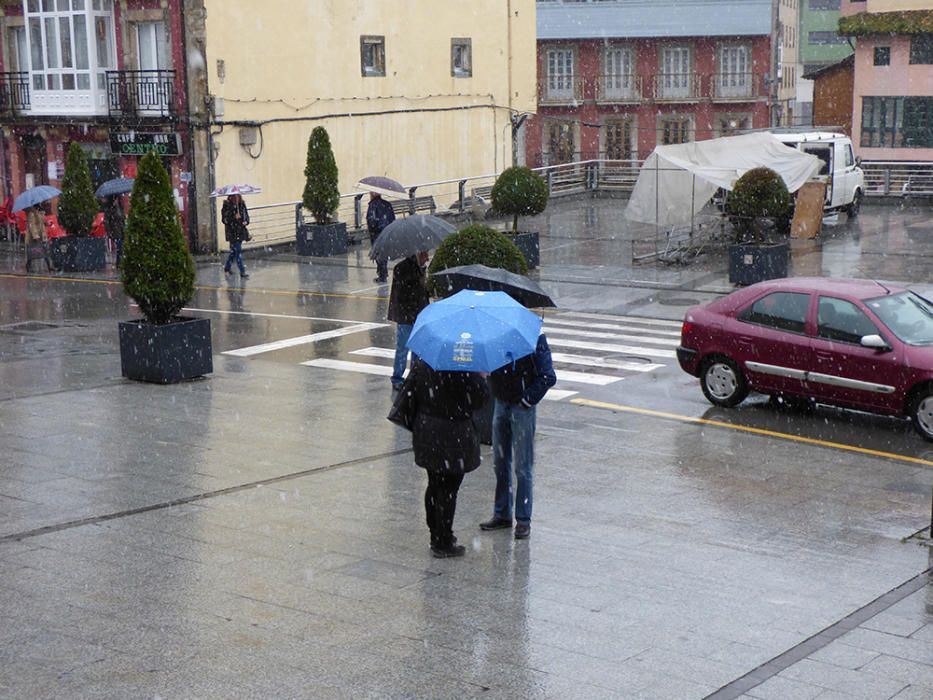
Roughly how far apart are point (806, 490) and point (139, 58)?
24.3 meters

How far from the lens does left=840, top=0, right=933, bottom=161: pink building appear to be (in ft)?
156

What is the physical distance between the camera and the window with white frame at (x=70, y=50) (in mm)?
31844

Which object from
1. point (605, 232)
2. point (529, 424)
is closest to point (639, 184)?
point (605, 232)

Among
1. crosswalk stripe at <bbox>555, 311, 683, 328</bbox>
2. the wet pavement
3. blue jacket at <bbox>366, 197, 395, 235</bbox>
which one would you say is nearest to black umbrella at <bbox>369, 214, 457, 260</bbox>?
the wet pavement

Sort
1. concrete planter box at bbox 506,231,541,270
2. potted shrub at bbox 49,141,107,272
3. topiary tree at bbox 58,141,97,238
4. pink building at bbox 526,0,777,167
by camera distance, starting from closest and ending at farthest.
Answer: concrete planter box at bbox 506,231,541,270 < topiary tree at bbox 58,141,97,238 < potted shrub at bbox 49,141,107,272 < pink building at bbox 526,0,777,167

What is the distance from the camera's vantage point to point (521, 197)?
26094 mm

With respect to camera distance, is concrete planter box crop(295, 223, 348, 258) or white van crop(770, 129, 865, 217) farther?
white van crop(770, 129, 865, 217)

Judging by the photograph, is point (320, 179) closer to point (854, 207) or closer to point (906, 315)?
point (854, 207)

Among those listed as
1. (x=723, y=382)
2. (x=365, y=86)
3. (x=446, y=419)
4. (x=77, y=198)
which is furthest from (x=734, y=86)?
(x=446, y=419)

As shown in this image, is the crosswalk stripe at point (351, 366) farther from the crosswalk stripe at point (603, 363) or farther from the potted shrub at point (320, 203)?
the potted shrub at point (320, 203)

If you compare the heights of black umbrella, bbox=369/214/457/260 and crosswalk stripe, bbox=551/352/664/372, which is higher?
black umbrella, bbox=369/214/457/260

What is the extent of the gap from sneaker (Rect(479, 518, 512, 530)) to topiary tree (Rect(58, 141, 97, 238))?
19672 millimetres

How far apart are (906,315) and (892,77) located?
37.7 meters

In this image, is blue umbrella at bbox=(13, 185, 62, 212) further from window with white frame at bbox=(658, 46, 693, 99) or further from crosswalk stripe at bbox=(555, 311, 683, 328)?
window with white frame at bbox=(658, 46, 693, 99)
